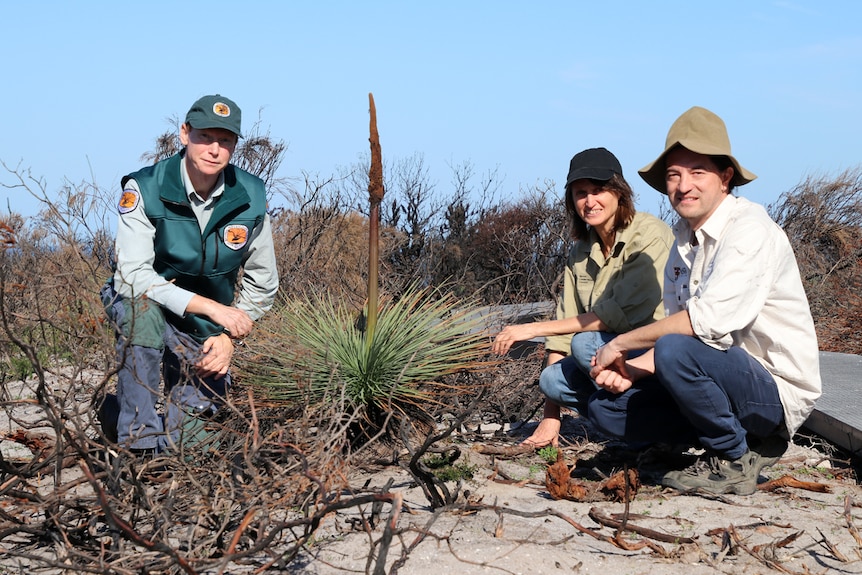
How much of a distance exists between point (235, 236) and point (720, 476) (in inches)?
102

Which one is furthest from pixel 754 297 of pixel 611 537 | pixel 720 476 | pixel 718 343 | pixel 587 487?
pixel 611 537

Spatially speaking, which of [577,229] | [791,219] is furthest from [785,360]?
[791,219]

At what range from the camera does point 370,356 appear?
16.1 feet

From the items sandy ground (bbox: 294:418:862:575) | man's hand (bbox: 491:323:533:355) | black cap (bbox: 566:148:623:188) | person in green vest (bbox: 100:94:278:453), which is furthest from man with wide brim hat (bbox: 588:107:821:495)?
person in green vest (bbox: 100:94:278:453)

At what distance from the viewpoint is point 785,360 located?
406 centimetres

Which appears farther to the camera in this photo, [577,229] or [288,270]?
[288,270]

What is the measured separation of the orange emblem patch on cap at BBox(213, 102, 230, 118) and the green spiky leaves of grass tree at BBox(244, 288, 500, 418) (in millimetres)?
1224

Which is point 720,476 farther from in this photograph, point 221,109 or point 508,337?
point 221,109

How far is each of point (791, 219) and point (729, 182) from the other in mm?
11001

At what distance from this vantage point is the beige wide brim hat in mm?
4031

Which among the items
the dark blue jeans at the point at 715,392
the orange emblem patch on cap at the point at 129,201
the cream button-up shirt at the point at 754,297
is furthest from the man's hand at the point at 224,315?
the cream button-up shirt at the point at 754,297

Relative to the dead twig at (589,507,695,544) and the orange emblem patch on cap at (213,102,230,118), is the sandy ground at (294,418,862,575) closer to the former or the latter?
the dead twig at (589,507,695,544)

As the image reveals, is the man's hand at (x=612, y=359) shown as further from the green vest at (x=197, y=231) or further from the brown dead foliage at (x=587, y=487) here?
the green vest at (x=197, y=231)

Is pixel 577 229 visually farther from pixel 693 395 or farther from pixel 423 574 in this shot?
pixel 423 574
